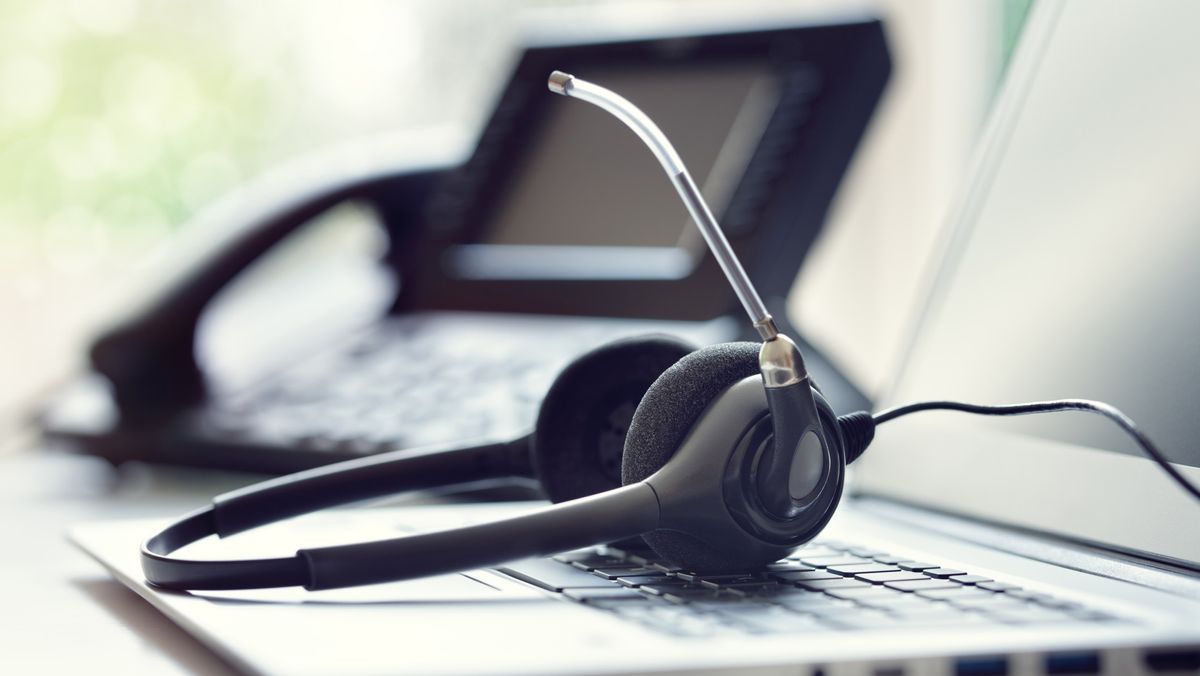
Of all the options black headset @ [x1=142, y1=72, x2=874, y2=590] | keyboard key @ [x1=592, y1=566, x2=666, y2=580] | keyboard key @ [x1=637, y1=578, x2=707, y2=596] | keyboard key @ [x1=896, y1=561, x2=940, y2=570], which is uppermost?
black headset @ [x1=142, y1=72, x2=874, y2=590]

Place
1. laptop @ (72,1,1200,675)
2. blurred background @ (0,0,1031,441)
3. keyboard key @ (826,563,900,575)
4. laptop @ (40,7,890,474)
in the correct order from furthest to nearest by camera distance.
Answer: blurred background @ (0,0,1031,441) → laptop @ (40,7,890,474) → keyboard key @ (826,563,900,575) → laptop @ (72,1,1200,675)

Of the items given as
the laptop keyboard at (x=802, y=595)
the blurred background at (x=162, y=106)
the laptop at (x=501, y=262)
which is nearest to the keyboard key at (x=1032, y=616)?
the laptop keyboard at (x=802, y=595)

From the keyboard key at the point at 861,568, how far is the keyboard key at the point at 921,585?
0.8 inches

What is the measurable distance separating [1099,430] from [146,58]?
1.47 metres

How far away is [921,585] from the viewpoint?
37 centimetres

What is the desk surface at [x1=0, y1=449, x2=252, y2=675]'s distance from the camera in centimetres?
36

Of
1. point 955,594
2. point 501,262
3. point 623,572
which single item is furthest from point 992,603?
point 501,262

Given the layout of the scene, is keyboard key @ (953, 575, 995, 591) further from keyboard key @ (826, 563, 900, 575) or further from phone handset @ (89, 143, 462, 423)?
phone handset @ (89, 143, 462, 423)

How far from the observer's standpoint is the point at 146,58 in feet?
5.44

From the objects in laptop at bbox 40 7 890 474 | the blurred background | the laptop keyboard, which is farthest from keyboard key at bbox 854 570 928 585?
the blurred background

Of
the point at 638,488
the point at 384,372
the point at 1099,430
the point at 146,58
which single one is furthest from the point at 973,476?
the point at 146,58

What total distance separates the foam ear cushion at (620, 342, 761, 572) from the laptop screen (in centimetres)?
14

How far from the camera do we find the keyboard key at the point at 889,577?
376mm

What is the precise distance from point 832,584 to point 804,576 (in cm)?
2
